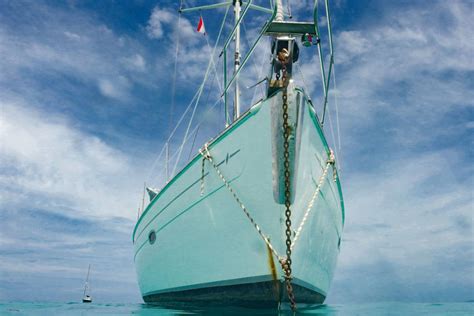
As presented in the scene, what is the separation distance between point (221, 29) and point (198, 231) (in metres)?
9.46

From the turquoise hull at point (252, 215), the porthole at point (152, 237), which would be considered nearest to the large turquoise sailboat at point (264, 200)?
the turquoise hull at point (252, 215)

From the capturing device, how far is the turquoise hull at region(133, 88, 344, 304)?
25.6ft

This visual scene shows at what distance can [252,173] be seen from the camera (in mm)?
8039

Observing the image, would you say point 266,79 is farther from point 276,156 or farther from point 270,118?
point 276,156

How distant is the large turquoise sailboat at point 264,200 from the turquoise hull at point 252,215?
0.08ft

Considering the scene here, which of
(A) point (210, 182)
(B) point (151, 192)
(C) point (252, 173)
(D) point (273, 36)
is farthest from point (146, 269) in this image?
(D) point (273, 36)

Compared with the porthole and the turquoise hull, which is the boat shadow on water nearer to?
the turquoise hull

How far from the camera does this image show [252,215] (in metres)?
8.02

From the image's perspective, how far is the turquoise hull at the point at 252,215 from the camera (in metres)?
7.82

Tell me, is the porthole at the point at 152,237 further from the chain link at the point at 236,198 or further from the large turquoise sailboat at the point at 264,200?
the chain link at the point at 236,198

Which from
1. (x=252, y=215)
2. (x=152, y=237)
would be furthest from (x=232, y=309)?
(x=152, y=237)

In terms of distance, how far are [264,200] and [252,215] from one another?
0.47 meters

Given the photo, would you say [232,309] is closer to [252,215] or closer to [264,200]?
[252,215]

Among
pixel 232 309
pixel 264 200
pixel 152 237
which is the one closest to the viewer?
pixel 264 200
